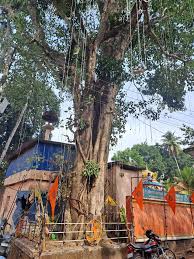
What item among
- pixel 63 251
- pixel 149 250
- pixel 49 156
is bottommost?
pixel 63 251

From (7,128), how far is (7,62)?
11020 mm

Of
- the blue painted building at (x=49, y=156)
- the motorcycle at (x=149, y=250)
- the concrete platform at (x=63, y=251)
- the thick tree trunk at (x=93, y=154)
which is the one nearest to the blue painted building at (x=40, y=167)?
the blue painted building at (x=49, y=156)

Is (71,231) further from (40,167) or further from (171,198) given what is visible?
(40,167)

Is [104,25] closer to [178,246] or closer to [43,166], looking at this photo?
[43,166]

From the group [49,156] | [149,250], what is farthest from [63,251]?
[49,156]

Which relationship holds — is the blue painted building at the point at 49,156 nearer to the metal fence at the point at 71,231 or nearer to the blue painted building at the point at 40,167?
the blue painted building at the point at 40,167

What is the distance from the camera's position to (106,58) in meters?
10.9

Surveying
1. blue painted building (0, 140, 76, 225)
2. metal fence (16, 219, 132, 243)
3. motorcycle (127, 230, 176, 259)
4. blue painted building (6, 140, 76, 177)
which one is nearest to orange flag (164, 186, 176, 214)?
metal fence (16, 219, 132, 243)

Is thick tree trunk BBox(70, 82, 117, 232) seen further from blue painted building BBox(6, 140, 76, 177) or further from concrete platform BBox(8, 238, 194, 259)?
blue painted building BBox(6, 140, 76, 177)

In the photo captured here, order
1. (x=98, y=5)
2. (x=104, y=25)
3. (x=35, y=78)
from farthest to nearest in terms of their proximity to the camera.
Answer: (x=35, y=78)
(x=98, y=5)
(x=104, y=25)

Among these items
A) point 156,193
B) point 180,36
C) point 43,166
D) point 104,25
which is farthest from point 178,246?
point 180,36

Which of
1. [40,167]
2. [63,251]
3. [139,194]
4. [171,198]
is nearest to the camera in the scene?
[63,251]

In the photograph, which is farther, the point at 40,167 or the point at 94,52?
the point at 40,167

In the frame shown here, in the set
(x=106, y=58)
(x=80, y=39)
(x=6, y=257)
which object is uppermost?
(x=80, y=39)
